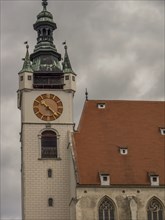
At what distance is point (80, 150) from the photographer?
7094 centimetres

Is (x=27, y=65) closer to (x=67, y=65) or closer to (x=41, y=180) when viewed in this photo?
(x=67, y=65)

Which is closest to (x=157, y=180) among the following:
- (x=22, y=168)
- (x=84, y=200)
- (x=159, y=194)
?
(x=159, y=194)

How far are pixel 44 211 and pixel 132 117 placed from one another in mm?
12093

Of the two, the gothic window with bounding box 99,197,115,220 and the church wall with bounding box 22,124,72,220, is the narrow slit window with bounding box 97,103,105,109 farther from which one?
the gothic window with bounding box 99,197,115,220

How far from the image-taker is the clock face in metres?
72.9

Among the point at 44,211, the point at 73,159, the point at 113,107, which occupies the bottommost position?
the point at 44,211

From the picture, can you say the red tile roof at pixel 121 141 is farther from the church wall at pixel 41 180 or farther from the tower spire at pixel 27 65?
the tower spire at pixel 27 65

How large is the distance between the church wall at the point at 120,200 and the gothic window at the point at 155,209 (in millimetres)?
361

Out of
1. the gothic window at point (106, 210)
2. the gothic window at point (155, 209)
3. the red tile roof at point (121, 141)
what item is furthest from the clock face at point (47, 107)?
the gothic window at point (155, 209)

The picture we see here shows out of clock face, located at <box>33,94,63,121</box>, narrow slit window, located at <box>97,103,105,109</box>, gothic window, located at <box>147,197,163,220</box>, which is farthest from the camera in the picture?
narrow slit window, located at <box>97,103,105,109</box>

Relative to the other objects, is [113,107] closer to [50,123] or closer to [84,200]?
[50,123]

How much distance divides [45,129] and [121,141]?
6.76 metres

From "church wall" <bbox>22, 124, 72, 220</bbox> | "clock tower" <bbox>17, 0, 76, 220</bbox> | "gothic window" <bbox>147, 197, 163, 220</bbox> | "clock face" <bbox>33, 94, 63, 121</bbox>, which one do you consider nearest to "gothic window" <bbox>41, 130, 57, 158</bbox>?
"clock tower" <bbox>17, 0, 76, 220</bbox>

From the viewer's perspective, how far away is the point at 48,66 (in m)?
75.1
